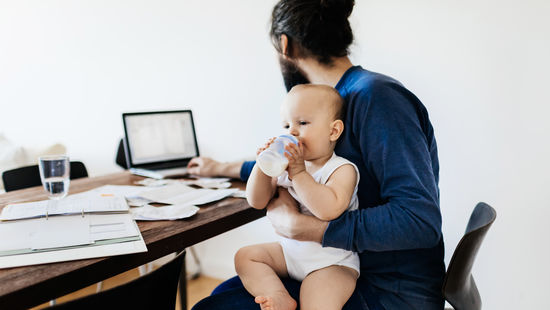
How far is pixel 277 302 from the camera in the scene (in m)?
0.92

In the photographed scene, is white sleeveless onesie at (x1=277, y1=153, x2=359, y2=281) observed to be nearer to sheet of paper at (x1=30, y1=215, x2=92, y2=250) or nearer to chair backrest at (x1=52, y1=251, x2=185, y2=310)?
chair backrest at (x1=52, y1=251, x2=185, y2=310)

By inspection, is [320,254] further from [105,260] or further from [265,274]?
[105,260]

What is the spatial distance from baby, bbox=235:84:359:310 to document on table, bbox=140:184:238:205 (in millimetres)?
284

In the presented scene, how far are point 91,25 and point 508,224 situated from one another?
321 centimetres

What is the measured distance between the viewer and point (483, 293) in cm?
187

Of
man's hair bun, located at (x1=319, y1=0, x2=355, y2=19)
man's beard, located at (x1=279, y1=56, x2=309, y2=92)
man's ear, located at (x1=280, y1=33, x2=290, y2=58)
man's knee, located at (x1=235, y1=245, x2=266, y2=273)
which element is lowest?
man's knee, located at (x1=235, y1=245, x2=266, y2=273)

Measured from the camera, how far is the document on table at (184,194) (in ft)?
4.30

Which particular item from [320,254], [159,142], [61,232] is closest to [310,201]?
[320,254]

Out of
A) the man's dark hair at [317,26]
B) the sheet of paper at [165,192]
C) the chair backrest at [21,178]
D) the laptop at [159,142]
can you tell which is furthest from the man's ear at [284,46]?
the chair backrest at [21,178]

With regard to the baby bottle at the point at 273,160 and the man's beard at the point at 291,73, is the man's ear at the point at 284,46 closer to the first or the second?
the man's beard at the point at 291,73

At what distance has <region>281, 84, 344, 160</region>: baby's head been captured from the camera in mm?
1015

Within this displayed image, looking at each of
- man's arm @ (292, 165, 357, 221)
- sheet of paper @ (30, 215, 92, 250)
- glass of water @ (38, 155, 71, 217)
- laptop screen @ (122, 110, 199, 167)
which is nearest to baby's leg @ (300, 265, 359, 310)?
man's arm @ (292, 165, 357, 221)

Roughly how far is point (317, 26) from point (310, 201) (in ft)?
1.58

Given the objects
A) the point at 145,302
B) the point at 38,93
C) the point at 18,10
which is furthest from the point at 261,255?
the point at 18,10
